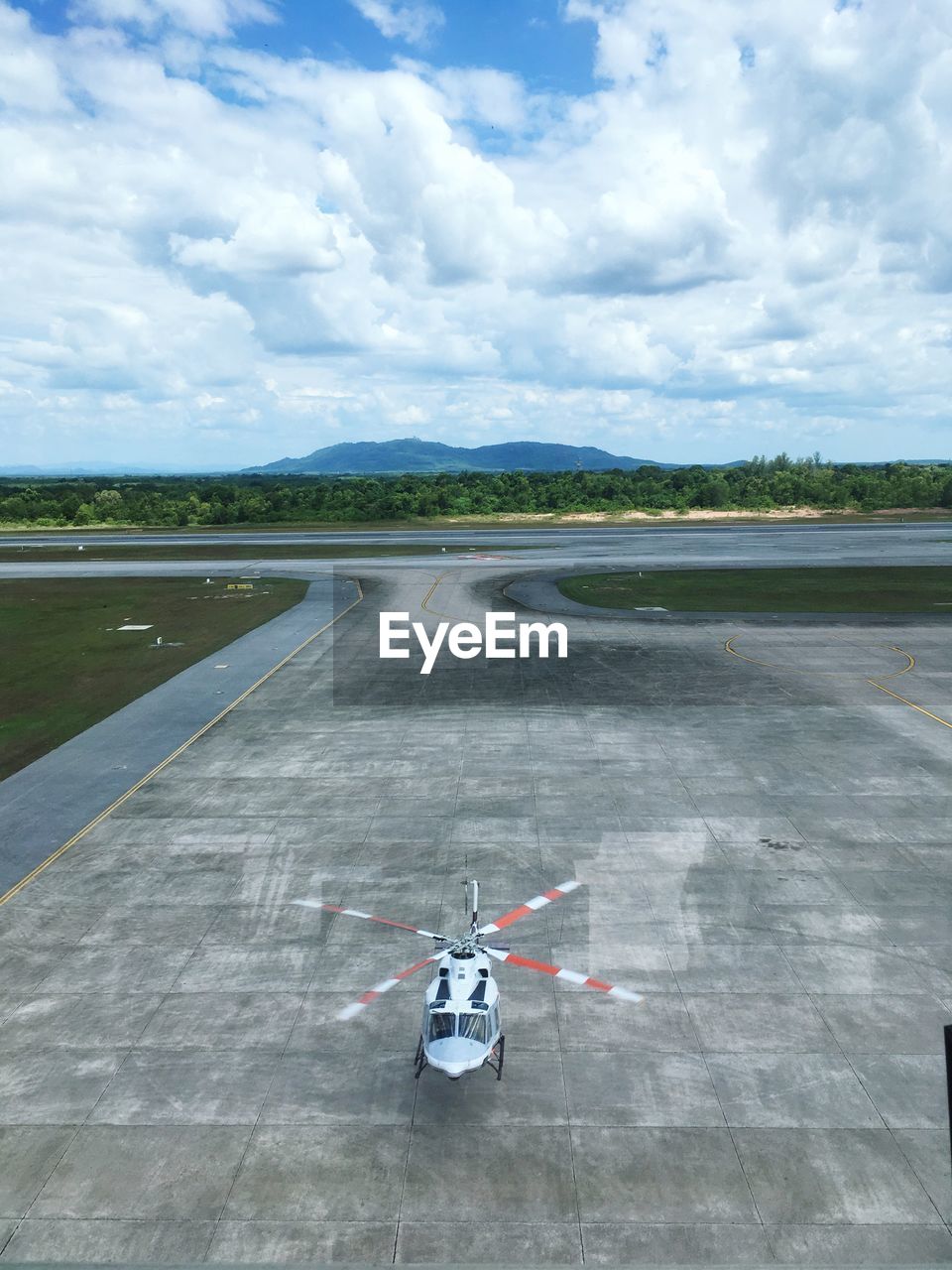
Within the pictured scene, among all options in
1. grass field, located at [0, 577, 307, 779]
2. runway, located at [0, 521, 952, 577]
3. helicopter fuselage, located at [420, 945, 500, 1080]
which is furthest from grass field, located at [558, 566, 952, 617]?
helicopter fuselage, located at [420, 945, 500, 1080]

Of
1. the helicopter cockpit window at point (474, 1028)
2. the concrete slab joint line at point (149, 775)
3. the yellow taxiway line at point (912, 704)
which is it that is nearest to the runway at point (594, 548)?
the concrete slab joint line at point (149, 775)

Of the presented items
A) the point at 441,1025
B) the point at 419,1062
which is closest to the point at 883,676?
the point at 419,1062

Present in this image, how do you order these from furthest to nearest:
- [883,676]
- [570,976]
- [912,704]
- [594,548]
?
[594,548] → [883,676] → [912,704] → [570,976]

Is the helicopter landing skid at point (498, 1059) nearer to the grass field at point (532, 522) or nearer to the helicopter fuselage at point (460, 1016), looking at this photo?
the helicopter fuselage at point (460, 1016)

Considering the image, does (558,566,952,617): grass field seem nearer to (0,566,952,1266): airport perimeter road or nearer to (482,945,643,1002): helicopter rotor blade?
(0,566,952,1266): airport perimeter road

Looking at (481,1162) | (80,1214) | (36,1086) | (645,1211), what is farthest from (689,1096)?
(36,1086)

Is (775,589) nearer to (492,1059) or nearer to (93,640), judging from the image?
(93,640)

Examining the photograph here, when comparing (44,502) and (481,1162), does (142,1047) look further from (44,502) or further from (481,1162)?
(44,502)
